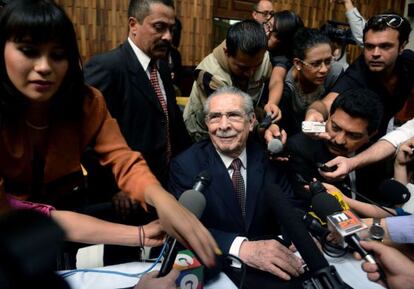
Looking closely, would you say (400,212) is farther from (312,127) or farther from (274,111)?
Result: (274,111)

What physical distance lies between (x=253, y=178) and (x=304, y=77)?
3.02ft

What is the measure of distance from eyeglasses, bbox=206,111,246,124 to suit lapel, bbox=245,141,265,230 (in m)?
0.15

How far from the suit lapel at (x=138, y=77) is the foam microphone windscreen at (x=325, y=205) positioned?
3.71ft

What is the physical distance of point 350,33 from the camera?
3176 millimetres

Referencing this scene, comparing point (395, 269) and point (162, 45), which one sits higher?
point (162, 45)

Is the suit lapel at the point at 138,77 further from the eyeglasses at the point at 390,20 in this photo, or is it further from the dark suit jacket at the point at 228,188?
the eyeglasses at the point at 390,20

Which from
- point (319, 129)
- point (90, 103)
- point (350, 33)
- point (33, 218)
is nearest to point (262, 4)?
point (350, 33)

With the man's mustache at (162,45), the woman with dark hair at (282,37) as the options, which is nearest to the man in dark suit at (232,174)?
the man's mustache at (162,45)

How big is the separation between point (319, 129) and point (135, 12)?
41.9 inches

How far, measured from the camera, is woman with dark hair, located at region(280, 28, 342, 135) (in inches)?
90.4

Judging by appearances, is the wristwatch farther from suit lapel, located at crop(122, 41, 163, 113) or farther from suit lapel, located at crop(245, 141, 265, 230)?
suit lapel, located at crop(122, 41, 163, 113)

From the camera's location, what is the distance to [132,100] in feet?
6.21

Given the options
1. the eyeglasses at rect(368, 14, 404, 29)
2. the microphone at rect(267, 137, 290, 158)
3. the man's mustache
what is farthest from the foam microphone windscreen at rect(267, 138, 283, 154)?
the eyeglasses at rect(368, 14, 404, 29)

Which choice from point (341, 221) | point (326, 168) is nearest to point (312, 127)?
point (326, 168)
